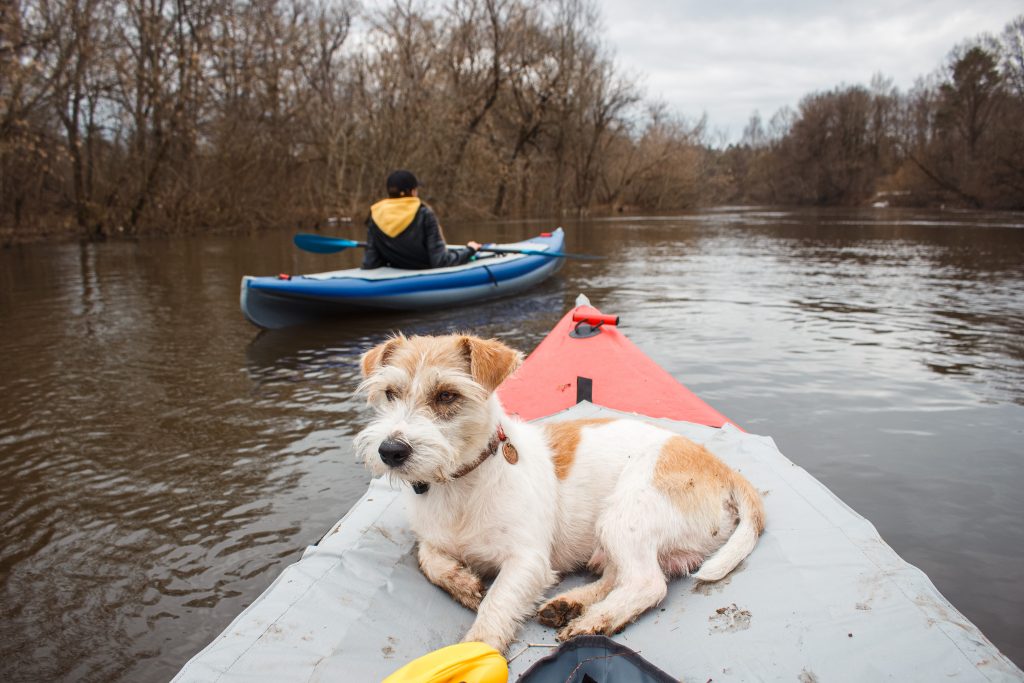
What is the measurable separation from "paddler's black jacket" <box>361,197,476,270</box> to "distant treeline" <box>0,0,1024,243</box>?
41.5 ft

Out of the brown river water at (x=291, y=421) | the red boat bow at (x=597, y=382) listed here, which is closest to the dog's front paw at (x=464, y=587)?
the brown river water at (x=291, y=421)

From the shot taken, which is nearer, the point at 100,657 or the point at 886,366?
the point at 100,657

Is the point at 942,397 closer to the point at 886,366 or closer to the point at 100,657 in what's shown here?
the point at 886,366

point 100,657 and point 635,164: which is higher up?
point 635,164

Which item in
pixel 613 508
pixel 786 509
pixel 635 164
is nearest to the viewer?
pixel 613 508

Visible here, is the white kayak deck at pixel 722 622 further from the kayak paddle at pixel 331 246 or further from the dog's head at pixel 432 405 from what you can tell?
the kayak paddle at pixel 331 246

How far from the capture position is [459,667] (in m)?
1.98

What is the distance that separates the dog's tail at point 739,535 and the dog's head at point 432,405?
1.05 metres

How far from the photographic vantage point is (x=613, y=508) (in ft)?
8.92

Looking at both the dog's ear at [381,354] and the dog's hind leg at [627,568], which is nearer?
the dog's hind leg at [627,568]

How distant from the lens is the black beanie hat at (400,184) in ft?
33.7

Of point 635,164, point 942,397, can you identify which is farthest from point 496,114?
point 942,397

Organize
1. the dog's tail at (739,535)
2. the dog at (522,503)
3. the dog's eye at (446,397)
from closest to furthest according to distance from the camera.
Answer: the dog at (522,503) → the dog's tail at (739,535) → the dog's eye at (446,397)

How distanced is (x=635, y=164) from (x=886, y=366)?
40936 millimetres
